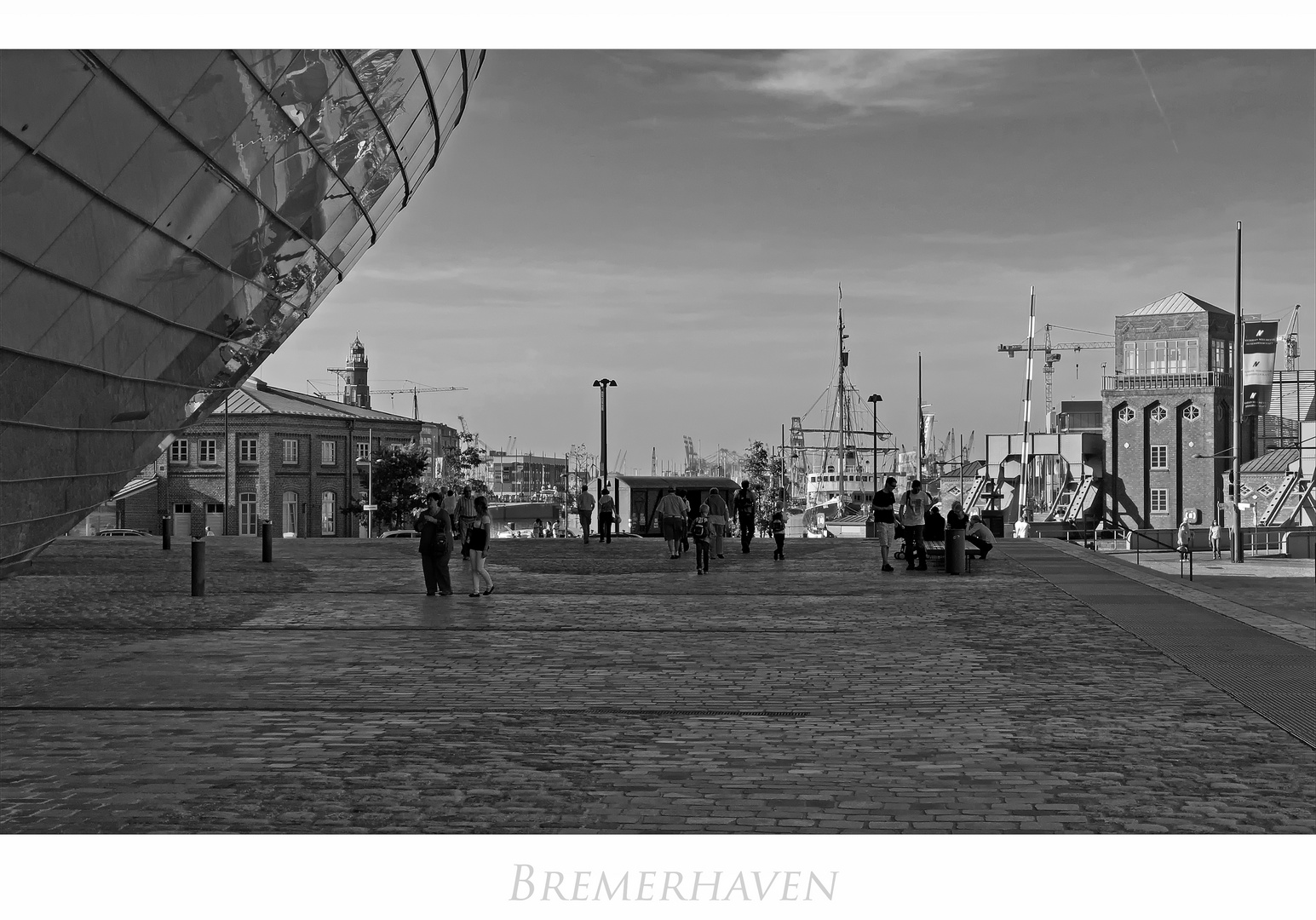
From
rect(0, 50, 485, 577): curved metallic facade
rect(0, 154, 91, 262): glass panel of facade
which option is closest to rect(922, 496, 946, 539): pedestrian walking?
rect(0, 50, 485, 577): curved metallic facade

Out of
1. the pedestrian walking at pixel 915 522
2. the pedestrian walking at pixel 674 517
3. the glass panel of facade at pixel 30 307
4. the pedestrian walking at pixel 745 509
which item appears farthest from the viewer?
the pedestrian walking at pixel 745 509

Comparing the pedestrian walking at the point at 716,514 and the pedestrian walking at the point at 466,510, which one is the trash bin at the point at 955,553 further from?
the pedestrian walking at the point at 466,510

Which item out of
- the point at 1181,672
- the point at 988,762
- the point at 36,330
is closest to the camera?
the point at 988,762

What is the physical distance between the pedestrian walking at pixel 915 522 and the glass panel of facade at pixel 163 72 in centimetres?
1380

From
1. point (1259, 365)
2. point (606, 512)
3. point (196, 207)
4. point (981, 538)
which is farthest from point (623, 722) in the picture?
point (1259, 365)

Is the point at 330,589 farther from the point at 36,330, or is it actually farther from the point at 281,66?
the point at 281,66

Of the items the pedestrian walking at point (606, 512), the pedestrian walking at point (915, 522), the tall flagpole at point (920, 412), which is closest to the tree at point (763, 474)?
the tall flagpole at point (920, 412)

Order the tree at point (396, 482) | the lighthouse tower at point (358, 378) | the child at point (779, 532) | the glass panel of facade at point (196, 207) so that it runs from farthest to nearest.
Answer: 1. the lighthouse tower at point (358, 378)
2. the tree at point (396, 482)
3. the child at point (779, 532)
4. the glass panel of facade at point (196, 207)

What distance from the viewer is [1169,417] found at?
81.7 metres

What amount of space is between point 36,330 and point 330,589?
311 inches

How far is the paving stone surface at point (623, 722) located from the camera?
6.45 m

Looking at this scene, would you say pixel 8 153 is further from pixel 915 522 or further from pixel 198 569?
pixel 915 522
